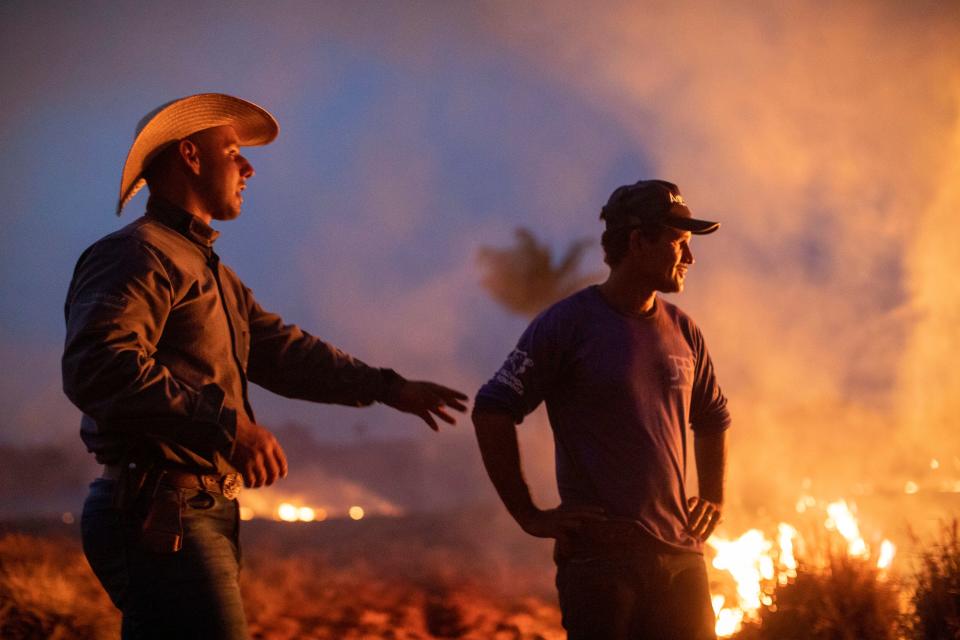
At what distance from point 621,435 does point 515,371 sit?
19.1 inches

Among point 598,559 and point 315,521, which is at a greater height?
point 315,521

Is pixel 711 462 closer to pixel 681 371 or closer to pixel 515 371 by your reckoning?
pixel 681 371

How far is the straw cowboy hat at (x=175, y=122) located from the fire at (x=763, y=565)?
4.82 m

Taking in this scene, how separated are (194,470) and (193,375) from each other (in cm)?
32

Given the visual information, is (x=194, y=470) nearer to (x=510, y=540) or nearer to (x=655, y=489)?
(x=655, y=489)

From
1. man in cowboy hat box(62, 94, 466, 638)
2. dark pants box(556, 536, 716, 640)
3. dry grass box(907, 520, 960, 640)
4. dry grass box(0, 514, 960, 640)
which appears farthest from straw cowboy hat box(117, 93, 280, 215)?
dry grass box(907, 520, 960, 640)

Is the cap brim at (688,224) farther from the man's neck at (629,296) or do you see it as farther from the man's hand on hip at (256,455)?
the man's hand on hip at (256,455)

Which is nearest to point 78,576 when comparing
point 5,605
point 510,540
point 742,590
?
point 5,605

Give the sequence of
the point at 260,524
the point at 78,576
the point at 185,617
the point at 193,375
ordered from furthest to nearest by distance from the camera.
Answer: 1. the point at 260,524
2. the point at 78,576
3. the point at 193,375
4. the point at 185,617

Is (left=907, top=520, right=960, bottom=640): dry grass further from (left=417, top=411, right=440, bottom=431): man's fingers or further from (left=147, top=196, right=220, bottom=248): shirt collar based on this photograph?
(left=147, top=196, right=220, bottom=248): shirt collar

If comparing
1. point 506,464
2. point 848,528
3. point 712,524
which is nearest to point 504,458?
point 506,464

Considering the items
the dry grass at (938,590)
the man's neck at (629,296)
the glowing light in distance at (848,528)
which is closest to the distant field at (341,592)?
the glowing light in distance at (848,528)

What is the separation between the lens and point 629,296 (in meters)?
3.83

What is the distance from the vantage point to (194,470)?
2752mm
